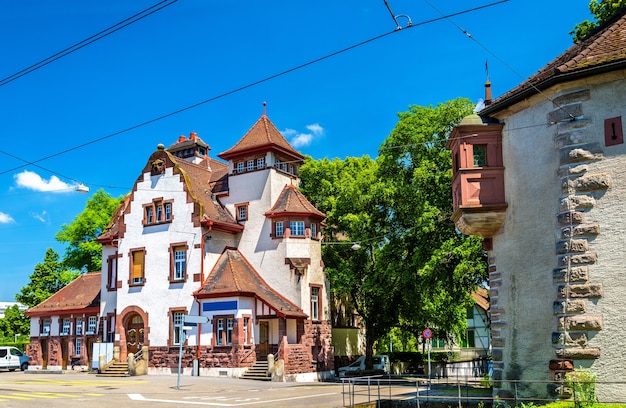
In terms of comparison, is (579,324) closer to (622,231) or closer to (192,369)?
(622,231)

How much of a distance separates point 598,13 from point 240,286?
869 inches

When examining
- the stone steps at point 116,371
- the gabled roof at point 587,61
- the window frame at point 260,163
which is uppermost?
the window frame at point 260,163

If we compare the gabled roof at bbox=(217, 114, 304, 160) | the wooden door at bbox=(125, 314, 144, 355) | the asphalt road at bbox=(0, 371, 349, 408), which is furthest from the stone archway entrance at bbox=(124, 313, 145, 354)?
the gabled roof at bbox=(217, 114, 304, 160)

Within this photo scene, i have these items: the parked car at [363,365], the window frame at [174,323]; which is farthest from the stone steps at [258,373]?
the parked car at [363,365]

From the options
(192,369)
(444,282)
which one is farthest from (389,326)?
(192,369)

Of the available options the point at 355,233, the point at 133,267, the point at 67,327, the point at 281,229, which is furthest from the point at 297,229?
the point at 67,327

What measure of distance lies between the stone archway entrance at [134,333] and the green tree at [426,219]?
15931 mm

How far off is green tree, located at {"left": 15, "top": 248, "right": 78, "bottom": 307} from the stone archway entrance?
21881 millimetres

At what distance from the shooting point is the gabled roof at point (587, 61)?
17.0 m

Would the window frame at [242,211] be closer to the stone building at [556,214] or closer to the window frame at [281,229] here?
the window frame at [281,229]

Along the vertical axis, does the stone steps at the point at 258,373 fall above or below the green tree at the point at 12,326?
below

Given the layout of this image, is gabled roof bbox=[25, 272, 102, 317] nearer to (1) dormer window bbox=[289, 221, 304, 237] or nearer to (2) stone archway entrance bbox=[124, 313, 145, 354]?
(2) stone archway entrance bbox=[124, 313, 145, 354]

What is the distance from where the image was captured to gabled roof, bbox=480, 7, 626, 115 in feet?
55.8

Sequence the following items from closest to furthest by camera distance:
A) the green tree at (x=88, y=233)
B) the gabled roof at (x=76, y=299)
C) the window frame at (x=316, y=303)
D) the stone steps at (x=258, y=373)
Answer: the stone steps at (x=258, y=373), the window frame at (x=316, y=303), the gabled roof at (x=76, y=299), the green tree at (x=88, y=233)
